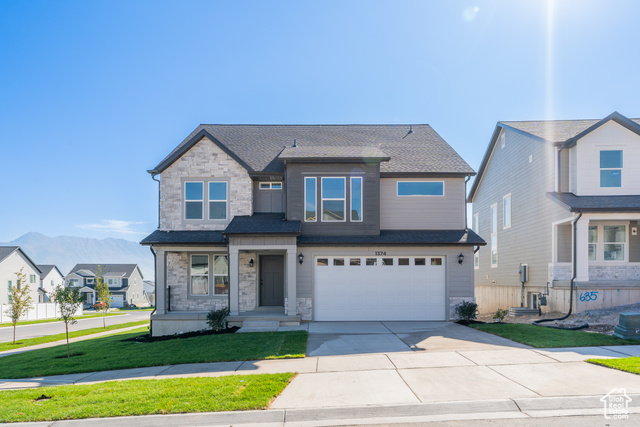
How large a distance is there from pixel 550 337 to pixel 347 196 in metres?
7.80

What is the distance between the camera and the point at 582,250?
1496cm

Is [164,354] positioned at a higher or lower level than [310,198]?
lower

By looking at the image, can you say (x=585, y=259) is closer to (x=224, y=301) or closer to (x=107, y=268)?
(x=224, y=301)

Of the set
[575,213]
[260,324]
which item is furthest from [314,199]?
[575,213]

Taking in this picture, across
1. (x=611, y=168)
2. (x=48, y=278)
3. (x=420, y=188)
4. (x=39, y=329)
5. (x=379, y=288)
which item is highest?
(x=611, y=168)

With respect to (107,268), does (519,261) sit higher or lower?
higher

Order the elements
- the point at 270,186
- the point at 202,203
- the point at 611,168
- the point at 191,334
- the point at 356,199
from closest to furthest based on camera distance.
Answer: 1. the point at 191,334
2. the point at 356,199
3. the point at 611,168
4. the point at 202,203
5. the point at 270,186

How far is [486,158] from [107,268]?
221 feet

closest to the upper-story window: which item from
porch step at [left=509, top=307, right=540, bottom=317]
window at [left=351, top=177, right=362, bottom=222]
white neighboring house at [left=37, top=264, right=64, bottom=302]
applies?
window at [left=351, top=177, right=362, bottom=222]

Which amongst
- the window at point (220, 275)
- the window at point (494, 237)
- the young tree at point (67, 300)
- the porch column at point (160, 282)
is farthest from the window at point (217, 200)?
the window at point (494, 237)

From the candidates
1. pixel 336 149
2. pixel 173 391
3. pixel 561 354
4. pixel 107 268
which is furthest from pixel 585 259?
pixel 107 268

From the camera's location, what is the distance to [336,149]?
1678 cm

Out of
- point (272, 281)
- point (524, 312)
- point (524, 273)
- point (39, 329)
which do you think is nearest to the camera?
point (524, 312)

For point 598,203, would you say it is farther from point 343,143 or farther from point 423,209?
point 343,143
